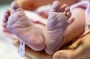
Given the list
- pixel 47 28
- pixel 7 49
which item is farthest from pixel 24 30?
pixel 7 49

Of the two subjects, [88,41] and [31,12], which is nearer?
[88,41]

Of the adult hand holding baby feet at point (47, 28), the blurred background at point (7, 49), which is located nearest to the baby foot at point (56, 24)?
the adult hand holding baby feet at point (47, 28)

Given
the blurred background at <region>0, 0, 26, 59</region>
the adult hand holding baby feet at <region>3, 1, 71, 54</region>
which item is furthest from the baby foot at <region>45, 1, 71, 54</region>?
the blurred background at <region>0, 0, 26, 59</region>

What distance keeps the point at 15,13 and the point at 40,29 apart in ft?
0.30

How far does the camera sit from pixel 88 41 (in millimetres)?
579

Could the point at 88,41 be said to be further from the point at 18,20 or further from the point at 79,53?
the point at 18,20

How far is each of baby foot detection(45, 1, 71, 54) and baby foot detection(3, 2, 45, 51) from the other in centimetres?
3

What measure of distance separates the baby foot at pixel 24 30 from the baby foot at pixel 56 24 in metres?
0.03

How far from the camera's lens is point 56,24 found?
0.58 metres

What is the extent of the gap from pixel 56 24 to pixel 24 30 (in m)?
0.09

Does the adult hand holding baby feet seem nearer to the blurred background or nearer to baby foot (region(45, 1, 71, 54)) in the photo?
baby foot (region(45, 1, 71, 54))

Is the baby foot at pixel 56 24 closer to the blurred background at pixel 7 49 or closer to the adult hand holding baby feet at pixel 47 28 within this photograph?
the adult hand holding baby feet at pixel 47 28

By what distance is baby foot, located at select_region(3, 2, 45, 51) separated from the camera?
593 millimetres

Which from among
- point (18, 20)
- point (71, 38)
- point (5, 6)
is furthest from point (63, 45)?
point (5, 6)
